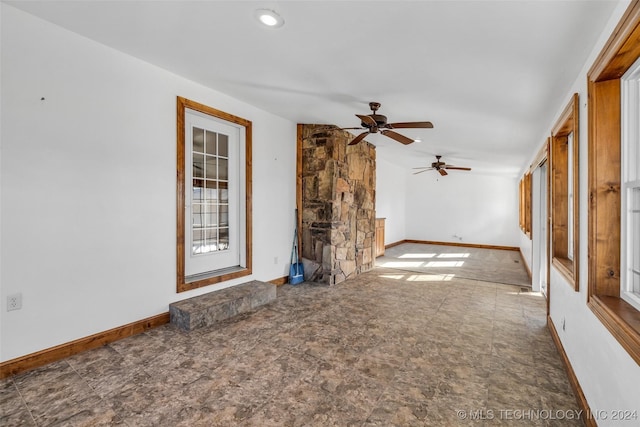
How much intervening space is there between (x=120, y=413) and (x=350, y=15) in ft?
9.61

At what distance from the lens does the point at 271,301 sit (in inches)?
155

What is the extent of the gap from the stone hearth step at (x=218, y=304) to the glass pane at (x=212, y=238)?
569 mm

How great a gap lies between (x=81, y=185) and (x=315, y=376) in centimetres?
253

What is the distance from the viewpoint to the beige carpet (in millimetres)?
5613

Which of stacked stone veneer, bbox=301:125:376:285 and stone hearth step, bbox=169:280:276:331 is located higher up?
stacked stone veneer, bbox=301:125:376:285

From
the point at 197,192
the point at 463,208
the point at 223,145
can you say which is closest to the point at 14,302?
the point at 197,192

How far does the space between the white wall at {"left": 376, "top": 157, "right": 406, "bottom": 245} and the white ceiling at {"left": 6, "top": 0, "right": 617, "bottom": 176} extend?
489cm

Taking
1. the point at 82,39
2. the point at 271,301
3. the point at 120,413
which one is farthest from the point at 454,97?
the point at 120,413

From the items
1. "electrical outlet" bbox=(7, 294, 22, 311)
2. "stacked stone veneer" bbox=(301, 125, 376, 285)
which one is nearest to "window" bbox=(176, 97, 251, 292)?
"stacked stone veneer" bbox=(301, 125, 376, 285)

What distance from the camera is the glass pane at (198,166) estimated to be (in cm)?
363

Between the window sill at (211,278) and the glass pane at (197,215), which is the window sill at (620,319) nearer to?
the window sill at (211,278)

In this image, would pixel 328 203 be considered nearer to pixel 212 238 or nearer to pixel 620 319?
pixel 212 238

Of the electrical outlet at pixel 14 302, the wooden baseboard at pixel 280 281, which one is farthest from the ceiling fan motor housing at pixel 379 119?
the electrical outlet at pixel 14 302

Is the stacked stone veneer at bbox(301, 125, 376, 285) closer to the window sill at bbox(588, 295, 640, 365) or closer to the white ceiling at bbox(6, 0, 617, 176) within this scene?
the white ceiling at bbox(6, 0, 617, 176)
